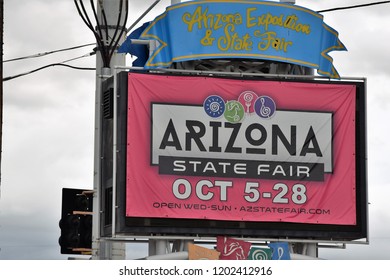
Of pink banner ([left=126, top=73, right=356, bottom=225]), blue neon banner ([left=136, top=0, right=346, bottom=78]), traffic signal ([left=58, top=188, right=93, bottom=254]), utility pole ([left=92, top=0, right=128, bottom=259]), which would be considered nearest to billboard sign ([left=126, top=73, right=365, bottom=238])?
pink banner ([left=126, top=73, right=356, bottom=225])

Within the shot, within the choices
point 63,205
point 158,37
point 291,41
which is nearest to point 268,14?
point 291,41

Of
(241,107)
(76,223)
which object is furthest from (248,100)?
(76,223)

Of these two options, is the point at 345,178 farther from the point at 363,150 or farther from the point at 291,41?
the point at 291,41

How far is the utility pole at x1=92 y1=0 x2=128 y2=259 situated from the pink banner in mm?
948

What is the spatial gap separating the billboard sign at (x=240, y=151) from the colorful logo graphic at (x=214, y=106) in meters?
0.02

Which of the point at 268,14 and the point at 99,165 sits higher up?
the point at 268,14

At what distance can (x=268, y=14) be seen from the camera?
29938mm

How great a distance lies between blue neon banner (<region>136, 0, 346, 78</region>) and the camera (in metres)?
29.8

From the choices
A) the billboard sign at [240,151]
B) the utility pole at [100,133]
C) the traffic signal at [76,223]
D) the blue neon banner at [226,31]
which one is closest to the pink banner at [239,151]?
the billboard sign at [240,151]

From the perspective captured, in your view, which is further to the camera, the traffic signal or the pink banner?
the traffic signal

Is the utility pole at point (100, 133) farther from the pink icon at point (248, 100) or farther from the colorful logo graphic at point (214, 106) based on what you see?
the pink icon at point (248, 100)

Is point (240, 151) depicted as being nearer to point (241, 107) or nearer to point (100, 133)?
point (241, 107)

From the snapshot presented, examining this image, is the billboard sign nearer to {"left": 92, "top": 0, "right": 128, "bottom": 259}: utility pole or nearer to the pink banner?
the pink banner
